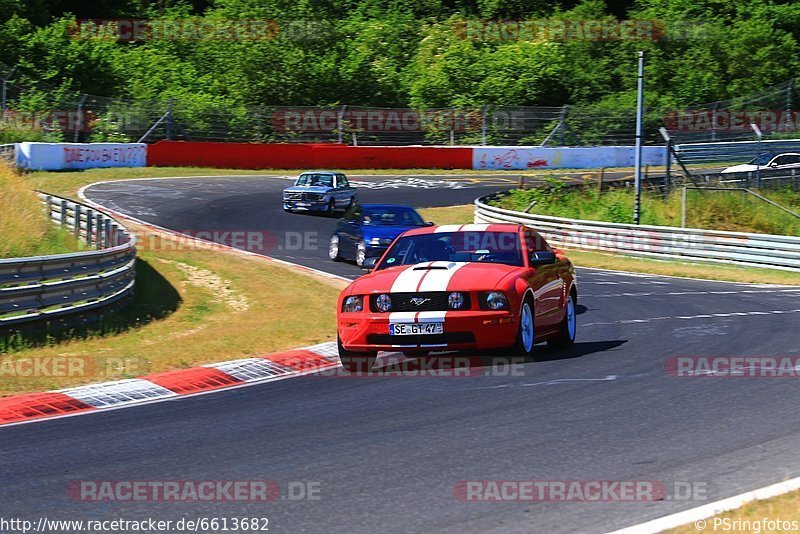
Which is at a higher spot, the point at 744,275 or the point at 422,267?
the point at 422,267

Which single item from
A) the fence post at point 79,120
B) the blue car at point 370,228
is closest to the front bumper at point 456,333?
the blue car at point 370,228

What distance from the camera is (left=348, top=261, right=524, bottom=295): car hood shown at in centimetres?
1069

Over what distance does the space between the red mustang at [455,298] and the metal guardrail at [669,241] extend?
15.0 meters

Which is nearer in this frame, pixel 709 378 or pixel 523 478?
pixel 523 478

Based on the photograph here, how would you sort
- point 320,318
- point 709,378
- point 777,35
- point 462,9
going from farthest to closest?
point 462,9
point 777,35
point 320,318
point 709,378

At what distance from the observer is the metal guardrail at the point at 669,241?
25672mm

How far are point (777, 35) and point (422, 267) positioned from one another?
63.6 meters

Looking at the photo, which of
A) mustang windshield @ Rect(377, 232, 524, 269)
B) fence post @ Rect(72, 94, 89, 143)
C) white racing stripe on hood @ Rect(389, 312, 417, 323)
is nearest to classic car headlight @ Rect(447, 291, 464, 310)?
white racing stripe on hood @ Rect(389, 312, 417, 323)

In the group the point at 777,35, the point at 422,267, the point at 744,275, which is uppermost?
the point at 777,35

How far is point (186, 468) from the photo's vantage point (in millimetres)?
6906

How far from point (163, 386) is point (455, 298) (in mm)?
2901

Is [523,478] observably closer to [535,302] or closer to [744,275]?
[535,302]

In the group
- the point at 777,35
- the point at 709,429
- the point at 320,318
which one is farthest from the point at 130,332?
the point at 777,35

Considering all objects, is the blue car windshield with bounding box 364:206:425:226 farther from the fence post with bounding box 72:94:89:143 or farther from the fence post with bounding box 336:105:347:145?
the fence post with bounding box 336:105:347:145
